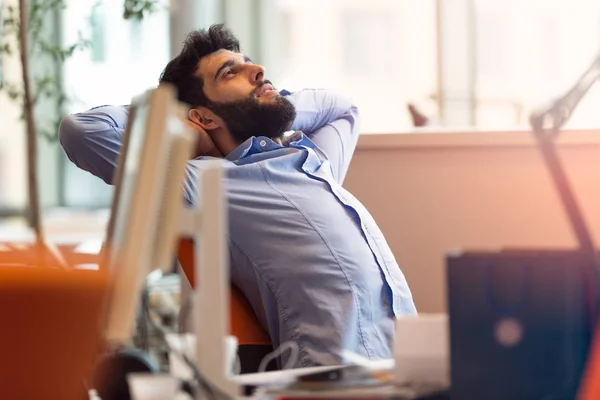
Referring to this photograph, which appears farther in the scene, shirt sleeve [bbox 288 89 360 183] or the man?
A: shirt sleeve [bbox 288 89 360 183]

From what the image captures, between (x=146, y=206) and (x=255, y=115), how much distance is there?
1.47m

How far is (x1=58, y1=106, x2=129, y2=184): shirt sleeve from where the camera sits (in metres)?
2.08

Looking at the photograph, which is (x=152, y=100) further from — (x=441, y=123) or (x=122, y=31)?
(x=122, y=31)

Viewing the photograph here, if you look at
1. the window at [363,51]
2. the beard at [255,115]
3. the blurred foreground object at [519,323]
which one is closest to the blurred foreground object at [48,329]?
the blurred foreground object at [519,323]

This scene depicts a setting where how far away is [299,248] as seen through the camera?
198 centimetres

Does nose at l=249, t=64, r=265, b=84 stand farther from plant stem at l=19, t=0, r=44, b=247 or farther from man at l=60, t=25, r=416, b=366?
plant stem at l=19, t=0, r=44, b=247

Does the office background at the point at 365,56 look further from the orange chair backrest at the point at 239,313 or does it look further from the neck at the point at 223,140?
the orange chair backrest at the point at 239,313

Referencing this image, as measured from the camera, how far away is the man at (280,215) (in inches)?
76.0

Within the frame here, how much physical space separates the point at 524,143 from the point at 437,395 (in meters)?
1.77

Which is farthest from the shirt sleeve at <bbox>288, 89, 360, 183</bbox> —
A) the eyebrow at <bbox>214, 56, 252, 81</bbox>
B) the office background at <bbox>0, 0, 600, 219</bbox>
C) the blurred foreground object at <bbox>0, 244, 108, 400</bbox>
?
the blurred foreground object at <bbox>0, 244, 108, 400</bbox>

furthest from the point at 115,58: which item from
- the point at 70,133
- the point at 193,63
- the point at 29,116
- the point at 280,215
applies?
the point at 280,215

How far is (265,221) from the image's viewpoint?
2008 mm

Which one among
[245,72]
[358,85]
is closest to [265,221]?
[245,72]

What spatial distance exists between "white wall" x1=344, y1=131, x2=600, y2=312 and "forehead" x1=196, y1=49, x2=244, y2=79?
55 centimetres
